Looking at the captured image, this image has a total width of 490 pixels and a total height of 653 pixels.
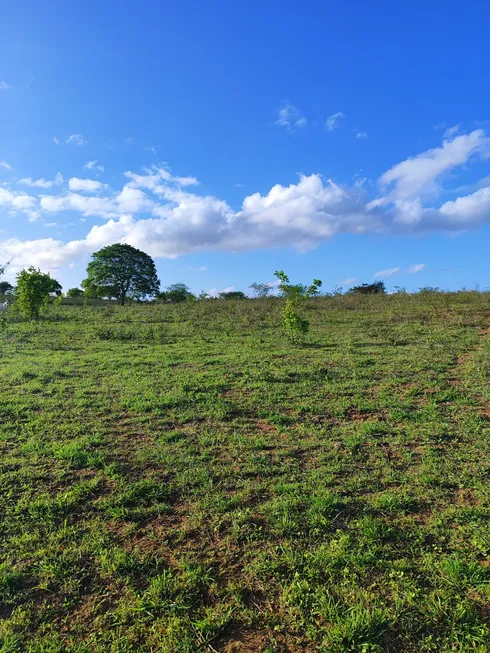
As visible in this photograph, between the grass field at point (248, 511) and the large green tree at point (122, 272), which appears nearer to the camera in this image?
the grass field at point (248, 511)

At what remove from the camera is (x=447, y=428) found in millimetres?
5730

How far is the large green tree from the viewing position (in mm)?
46375

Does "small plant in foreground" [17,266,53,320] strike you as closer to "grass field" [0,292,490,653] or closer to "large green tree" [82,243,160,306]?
"grass field" [0,292,490,653]

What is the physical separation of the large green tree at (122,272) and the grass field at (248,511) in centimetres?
3945

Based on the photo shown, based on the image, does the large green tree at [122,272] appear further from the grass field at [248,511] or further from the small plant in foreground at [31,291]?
the grass field at [248,511]

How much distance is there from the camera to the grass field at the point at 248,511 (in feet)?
8.57

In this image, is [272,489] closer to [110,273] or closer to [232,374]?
[232,374]

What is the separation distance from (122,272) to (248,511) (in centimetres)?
4670

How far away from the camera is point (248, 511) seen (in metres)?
3.86

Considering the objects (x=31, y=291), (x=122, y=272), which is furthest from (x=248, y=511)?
(x=122, y=272)

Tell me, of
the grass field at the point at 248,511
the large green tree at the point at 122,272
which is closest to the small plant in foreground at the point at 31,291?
the grass field at the point at 248,511

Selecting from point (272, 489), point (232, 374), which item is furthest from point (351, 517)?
point (232, 374)

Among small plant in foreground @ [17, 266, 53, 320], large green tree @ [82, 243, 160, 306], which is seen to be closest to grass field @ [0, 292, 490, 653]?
small plant in foreground @ [17, 266, 53, 320]

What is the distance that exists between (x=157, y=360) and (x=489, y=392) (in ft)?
27.1
